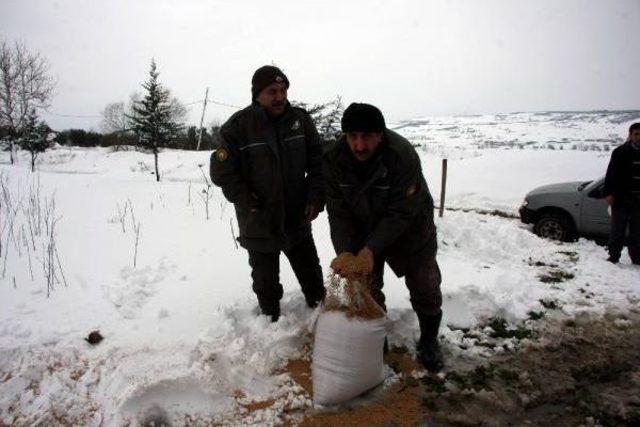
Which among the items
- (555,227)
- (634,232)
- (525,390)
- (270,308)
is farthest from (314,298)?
(555,227)

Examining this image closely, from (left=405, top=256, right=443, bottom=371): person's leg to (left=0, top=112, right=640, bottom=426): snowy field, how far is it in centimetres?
Answer: 26

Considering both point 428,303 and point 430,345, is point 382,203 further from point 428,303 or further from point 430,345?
point 430,345

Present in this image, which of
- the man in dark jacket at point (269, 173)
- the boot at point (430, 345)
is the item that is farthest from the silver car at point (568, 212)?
the man in dark jacket at point (269, 173)

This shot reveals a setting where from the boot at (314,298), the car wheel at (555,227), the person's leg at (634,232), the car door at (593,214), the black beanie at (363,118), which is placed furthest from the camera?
the car wheel at (555,227)

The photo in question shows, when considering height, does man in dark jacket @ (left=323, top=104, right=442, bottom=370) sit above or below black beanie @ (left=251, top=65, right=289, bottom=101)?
below

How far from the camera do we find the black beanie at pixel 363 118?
2.29 metres

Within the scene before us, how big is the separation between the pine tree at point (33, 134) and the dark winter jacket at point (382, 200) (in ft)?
85.5

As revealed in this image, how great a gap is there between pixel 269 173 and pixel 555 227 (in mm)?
5663

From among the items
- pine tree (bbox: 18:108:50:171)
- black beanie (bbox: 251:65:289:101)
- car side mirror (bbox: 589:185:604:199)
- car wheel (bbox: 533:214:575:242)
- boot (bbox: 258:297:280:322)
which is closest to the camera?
black beanie (bbox: 251:65:289:101)

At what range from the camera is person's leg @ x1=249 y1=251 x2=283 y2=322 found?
3.07 meters

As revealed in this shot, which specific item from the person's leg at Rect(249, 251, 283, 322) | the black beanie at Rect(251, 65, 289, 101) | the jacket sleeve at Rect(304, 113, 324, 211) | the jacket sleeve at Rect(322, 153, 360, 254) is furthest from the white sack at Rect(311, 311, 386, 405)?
the black beanie at Rect(251, 65, 289, 101)

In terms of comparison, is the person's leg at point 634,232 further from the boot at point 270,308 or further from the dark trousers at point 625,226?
the boot at point 270,308

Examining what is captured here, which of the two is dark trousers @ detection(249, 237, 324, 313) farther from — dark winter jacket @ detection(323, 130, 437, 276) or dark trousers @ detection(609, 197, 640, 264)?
dark trousers @ detection(609, 197, 640, 264)

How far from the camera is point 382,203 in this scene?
101 inches
